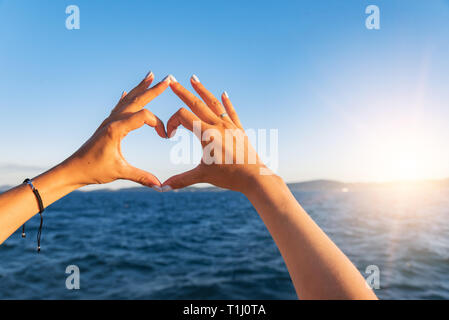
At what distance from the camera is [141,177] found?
2098 millimetres

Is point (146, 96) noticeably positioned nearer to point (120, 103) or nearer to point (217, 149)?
point (120, 103)

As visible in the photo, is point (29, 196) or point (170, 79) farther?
point (170, 79)

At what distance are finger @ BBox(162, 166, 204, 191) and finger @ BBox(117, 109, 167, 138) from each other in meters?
0.42

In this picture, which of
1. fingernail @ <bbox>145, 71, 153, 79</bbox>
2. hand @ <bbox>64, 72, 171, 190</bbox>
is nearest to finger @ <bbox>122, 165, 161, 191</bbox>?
hand @ <bbox>64, 72, 171, 190</bbox>

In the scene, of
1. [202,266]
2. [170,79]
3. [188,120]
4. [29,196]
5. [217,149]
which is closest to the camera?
[29,196]

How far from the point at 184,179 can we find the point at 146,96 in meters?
0.84

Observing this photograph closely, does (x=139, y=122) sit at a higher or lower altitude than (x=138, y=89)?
lower

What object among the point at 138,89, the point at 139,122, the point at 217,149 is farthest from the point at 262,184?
the point at 138,89

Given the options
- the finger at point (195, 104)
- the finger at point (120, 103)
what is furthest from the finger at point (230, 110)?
the finger at point (120, 103)

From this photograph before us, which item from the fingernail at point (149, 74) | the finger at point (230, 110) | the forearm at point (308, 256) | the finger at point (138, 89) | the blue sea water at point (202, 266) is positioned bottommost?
the blue sea water at point (202, 266)

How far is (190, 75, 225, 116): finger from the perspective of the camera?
2.35 metres

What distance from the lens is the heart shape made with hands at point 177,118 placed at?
6.70 ft

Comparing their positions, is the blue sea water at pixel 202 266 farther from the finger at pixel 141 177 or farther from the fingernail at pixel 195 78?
the fingernail at pixel 195 78
